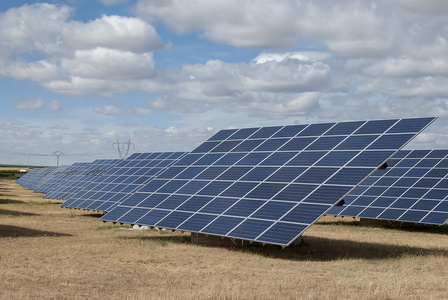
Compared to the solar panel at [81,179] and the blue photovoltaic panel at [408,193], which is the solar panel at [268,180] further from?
the solar panel at [81,179]

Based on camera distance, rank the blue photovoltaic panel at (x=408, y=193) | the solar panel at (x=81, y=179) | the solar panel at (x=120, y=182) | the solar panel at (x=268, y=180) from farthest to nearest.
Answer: the solar panel at (x=81, y=179), the solar panel at (x=120, y=182), the blue photovoltaic panel at (x=408, y=193), the solar panel at (x=268, y=180)

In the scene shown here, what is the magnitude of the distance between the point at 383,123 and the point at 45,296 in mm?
15918

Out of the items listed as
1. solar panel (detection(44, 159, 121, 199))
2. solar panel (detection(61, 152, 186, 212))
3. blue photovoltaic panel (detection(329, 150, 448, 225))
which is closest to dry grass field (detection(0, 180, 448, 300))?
blue photovoltaic panel (detection(329, 150, 448, 225))

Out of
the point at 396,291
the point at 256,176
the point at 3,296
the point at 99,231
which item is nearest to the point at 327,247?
the point at 256,176

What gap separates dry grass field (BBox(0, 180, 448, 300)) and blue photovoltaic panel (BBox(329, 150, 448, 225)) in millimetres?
5798

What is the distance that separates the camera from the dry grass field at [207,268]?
48.3 feet

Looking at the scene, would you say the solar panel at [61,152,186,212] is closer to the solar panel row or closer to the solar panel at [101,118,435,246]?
the solar panel row

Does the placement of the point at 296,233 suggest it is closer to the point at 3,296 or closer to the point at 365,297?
the point at 365,297

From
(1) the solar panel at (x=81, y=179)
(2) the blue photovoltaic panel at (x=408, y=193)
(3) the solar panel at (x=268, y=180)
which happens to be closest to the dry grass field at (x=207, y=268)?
(3) the solar panel at (x=268, y=180)

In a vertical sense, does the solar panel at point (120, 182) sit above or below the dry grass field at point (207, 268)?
above

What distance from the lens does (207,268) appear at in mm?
18734

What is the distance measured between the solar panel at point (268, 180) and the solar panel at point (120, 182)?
41.6ft

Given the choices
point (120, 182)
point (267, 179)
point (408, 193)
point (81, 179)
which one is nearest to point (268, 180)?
point (267, 179)

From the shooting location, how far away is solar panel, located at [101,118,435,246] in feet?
69.0
